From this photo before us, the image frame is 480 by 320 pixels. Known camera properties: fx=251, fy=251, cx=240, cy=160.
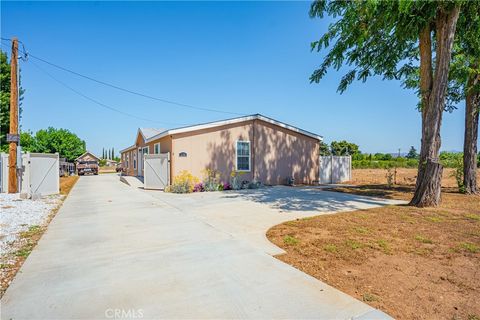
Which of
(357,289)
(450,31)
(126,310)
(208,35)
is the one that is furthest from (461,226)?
(208,35)

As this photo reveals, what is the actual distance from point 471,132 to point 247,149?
9.98m

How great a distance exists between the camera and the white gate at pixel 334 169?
54.0 ft

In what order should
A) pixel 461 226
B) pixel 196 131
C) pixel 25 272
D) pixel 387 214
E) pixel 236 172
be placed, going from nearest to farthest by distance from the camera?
pixel 25 272 → pixel 461 226 → pixel 387 214 → pixel 196 131 → pixel 236 172

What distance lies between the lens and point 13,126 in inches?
Answer: 412

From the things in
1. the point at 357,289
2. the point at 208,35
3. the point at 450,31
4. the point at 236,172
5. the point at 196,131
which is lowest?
the point at 357,289

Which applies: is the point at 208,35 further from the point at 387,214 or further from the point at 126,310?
the point at 126,310

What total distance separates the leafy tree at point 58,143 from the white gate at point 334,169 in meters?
37.8

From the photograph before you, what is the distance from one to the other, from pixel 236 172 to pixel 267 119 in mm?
3447

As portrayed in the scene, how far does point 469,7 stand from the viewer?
7570mm

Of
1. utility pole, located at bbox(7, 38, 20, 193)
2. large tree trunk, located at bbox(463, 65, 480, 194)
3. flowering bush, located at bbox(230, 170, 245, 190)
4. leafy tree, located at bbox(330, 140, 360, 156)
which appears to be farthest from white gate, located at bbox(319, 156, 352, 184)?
leafy tree, located at bbox(330, 140, 360, 156)

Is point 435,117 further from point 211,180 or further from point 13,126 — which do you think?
point 13,126

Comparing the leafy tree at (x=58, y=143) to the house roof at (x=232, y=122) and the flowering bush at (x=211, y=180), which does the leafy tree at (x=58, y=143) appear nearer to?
the house roof at (x=232, y=122)

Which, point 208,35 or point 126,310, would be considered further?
point 208,35

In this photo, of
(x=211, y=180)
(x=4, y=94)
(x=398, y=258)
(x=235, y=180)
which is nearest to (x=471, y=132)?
(x=235, y=180)
